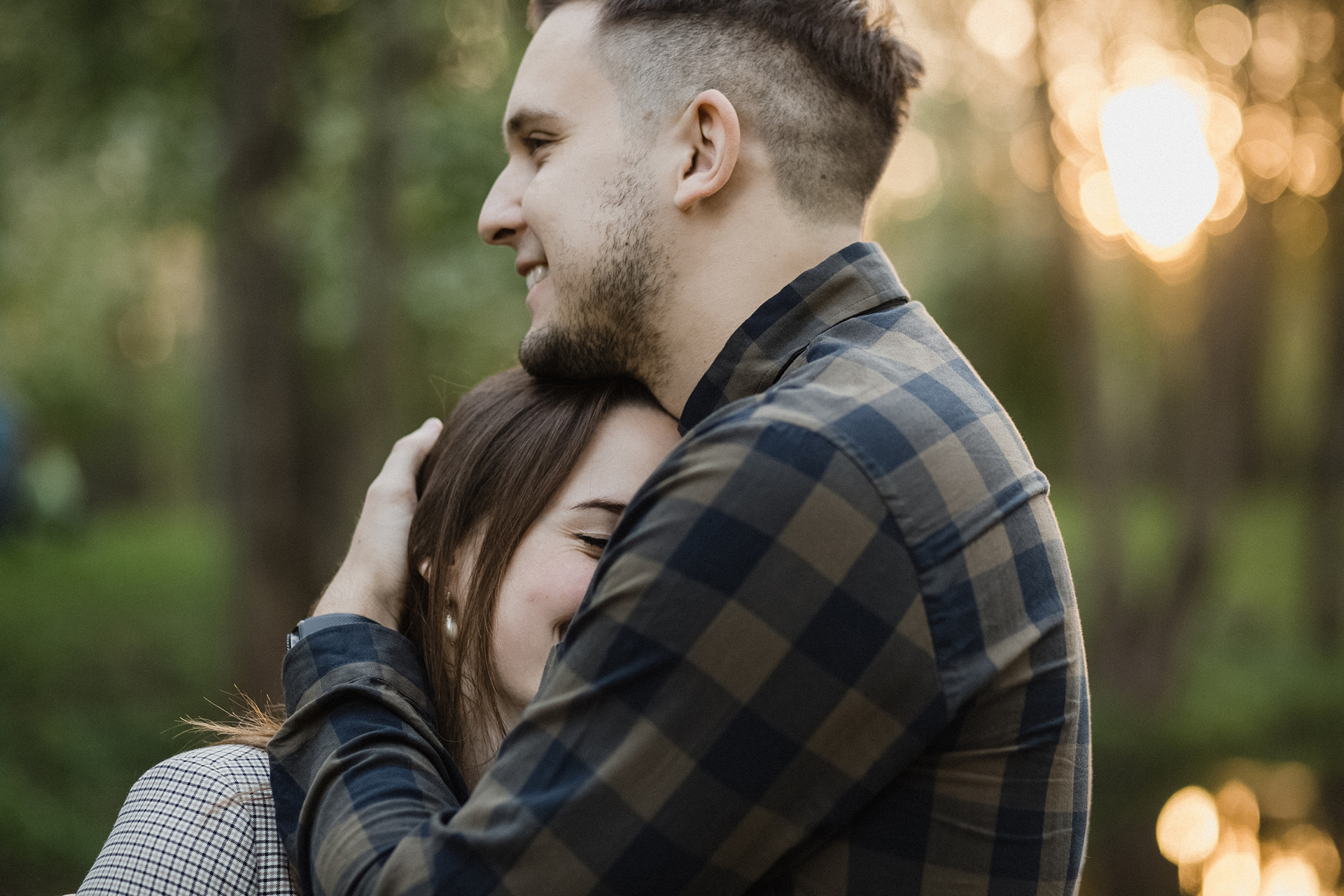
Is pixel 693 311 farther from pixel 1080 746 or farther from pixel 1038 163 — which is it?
pixel 1038 163

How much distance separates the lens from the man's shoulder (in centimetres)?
132

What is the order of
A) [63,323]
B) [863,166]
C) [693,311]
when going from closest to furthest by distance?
[693,311] < [863,166] < [63,323]

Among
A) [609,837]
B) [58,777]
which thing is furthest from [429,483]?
[58,777]

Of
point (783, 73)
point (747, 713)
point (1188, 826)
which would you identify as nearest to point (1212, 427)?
point (1188, 826)

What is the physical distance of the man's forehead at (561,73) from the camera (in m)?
1.90

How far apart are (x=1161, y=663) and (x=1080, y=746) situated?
9015 mm

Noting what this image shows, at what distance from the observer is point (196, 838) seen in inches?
65.3

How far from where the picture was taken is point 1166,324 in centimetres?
2102

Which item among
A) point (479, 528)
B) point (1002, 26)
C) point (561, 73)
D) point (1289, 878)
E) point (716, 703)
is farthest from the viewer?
point (1002, 26)

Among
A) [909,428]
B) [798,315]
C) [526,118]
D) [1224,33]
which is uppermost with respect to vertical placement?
[1224,33]

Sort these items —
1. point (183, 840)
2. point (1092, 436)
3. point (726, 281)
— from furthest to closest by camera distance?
point (1092, 436) < point (726, 281) < point (183, 840)

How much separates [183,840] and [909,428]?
1192 millimetres

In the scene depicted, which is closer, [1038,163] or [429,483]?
[429,483]

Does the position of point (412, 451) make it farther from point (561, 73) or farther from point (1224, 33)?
point (1224, 33)
